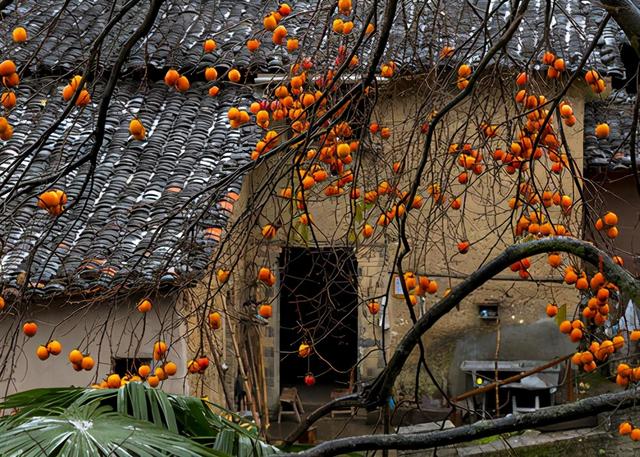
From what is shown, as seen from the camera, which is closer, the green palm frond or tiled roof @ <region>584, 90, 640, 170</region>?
the green palm frond

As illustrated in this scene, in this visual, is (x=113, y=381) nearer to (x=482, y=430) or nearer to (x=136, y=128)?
(x=136, y=128)

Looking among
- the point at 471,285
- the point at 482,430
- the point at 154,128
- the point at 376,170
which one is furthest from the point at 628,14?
the point at 154,128

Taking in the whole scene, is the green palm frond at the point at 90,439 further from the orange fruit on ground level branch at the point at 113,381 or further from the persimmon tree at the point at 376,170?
the orange fruit on ground level branch at the point at 113,381

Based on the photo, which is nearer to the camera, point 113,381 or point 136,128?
point 136,128

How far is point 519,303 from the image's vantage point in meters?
11.9

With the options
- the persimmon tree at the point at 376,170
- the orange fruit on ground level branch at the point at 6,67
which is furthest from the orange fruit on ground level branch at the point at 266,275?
the orange fruit on ground level branch at the point at 6,67

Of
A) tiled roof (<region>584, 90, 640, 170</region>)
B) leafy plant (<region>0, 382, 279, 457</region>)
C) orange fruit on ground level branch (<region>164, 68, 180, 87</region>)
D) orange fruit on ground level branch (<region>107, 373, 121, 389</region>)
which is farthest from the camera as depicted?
tiled roof (<region>584, 90, 640, 170</region>)

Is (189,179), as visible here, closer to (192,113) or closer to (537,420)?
(192,113)

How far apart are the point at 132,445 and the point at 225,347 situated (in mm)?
7047

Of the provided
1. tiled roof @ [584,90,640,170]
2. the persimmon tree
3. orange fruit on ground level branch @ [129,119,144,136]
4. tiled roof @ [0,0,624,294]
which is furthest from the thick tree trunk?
tiled roof @ [584,90,640,170]

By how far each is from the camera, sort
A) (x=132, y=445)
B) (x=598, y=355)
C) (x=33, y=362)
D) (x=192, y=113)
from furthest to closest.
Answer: (x=192, y=113) < (x=33, y=362) < (x=598, y=355) < (x=132, y=445)

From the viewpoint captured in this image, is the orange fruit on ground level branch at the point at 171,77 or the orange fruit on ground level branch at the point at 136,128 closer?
the orange fruit on ground level branch at the point at 136,128

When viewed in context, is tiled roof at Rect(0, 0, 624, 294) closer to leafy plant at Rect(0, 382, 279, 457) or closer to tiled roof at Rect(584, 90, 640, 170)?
tiled roof at Rect(584, 90, 640, 170)

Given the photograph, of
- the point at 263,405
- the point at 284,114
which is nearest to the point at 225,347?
the point at 263,405
